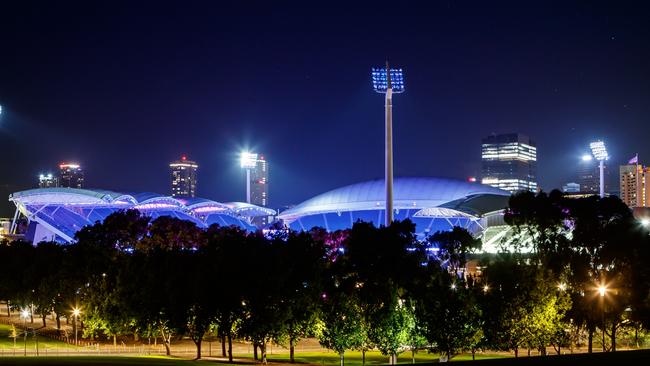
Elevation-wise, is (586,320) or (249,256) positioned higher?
(249,256)

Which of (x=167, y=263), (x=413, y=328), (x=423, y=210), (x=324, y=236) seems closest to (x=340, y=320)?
(x=413, y=328)

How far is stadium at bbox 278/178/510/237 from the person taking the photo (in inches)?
5822

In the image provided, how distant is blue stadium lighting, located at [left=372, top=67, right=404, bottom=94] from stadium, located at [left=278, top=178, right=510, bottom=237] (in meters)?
39.3

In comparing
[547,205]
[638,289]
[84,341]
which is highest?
[547,205]

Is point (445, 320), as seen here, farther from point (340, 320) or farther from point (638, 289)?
point (638, 289)

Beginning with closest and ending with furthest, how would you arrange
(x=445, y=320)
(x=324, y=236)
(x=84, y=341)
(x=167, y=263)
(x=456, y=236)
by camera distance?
1. (x=445, y=320)
2. (x=167, y=263)
3. (x=84, y=341)
4. (x=456, y=236)
5. (x=324, y=236)

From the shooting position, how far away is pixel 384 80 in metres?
112

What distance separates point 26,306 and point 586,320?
53946mm

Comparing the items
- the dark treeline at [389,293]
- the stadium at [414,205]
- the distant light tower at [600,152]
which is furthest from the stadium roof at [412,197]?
the dark treeline at [389,293]

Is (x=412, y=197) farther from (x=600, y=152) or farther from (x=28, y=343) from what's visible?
(x=28, y=343)

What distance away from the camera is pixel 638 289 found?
5578 cm

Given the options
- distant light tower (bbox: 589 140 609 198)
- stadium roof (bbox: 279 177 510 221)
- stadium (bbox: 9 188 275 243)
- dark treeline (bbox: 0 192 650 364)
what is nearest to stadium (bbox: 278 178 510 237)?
stadium roof (bbox: 279 177 510 221)

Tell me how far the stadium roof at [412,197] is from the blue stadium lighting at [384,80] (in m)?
42.5

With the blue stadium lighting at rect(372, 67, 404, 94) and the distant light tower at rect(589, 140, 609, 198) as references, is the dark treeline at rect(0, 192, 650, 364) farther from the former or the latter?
the distant light tower at rect(589, 140, 609, 198)
